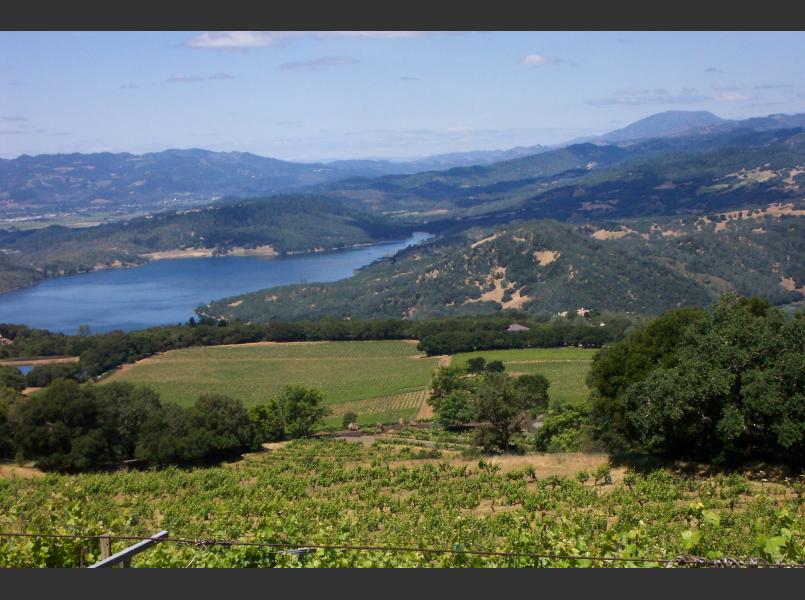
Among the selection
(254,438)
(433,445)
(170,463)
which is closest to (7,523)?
(170,463)

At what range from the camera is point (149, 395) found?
32531 mm

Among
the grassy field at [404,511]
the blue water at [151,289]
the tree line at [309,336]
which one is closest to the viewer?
the grassy field at [404,511]

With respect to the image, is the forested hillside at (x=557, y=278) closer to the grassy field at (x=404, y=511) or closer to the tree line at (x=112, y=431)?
the tree line at (x=112, y=431)

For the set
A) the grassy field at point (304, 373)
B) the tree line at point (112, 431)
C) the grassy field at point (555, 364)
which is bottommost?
the grassy field at point (555, 364)

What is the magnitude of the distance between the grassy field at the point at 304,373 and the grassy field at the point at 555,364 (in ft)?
20.0

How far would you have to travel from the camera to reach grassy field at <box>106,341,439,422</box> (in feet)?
174

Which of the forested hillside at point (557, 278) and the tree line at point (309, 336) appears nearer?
the tree line at point (309, 336)

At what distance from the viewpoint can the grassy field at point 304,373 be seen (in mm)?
53062

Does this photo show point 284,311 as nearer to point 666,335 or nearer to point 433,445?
point 433,445

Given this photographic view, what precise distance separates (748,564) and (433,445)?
2582 centimetres

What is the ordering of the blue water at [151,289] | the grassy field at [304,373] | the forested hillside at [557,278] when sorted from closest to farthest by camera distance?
the grassy field at [304,373] < the forested hillside at [557,278] < the blue water at [151,289]

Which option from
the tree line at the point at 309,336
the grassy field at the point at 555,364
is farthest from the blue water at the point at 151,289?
the grassy field at the point at 555,364

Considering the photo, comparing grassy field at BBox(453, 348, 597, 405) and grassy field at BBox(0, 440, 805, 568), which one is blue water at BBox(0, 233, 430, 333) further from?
grassy field at BBox(0, 440, 805, 568)

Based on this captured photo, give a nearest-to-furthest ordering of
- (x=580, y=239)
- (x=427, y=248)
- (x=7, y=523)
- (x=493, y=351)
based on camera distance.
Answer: (x=7, y=523), (x=493, y=351), (x=580, y=239), (x=427, y=248)
